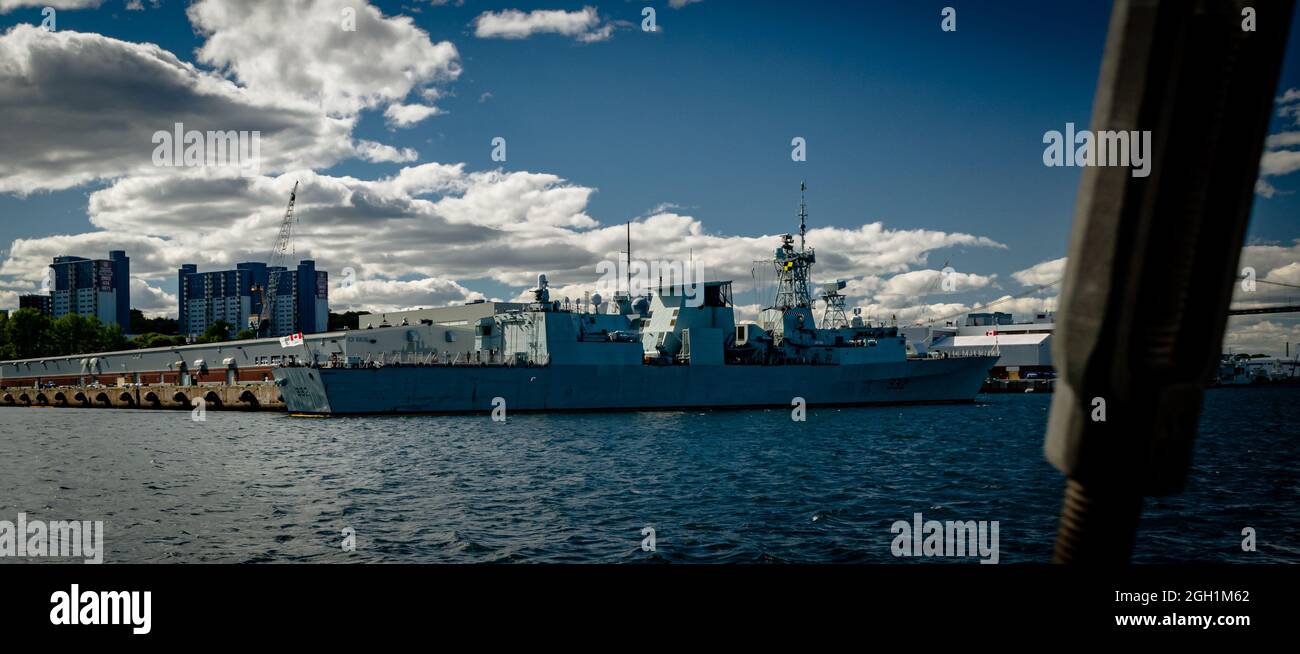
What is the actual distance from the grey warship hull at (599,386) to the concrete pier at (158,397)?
9620 millimetres

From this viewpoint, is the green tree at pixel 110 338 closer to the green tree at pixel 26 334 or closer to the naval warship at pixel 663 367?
the green tree at pixel 26 334

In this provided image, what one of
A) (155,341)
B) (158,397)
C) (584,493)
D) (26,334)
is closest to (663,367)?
(584,493)

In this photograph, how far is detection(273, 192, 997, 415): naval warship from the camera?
47.1 meters

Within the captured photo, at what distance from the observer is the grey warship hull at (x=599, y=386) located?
1823 inches

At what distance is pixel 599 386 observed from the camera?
167 ft

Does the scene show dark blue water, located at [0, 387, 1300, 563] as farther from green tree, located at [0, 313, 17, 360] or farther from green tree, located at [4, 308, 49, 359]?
green tree, located at [0, 313, 17, 360]

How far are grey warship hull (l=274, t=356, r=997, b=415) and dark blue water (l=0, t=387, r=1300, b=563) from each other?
7979 mm

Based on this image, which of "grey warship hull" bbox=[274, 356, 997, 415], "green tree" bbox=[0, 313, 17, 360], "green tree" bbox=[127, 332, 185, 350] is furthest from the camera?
"green tree" bbox=[127, 332, 185, 350]

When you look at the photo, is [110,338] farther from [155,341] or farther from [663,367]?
[663,367]

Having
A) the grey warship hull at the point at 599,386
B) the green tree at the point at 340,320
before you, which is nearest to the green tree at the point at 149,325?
the green tree at the point at 340,320

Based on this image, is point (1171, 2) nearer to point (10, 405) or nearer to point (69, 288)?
point (10, 405)

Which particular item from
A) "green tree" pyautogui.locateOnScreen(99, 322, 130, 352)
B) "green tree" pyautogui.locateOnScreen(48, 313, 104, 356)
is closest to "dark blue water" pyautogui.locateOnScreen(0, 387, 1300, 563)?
"green tree" pyautogui.locateOnScreen(48, 313, 104, 356)
